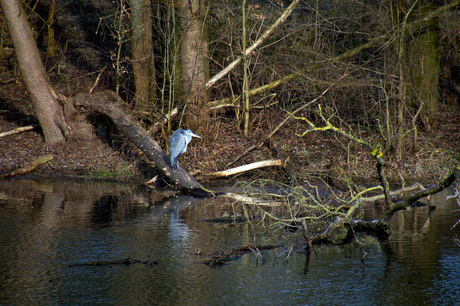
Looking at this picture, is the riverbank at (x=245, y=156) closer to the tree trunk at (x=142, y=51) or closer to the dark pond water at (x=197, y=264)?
the tree trunk at (x=142, y=51)

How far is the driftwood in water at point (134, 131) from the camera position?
10.8 metres

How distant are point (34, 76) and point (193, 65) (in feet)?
15.7

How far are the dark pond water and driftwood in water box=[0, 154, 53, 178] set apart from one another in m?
4.55

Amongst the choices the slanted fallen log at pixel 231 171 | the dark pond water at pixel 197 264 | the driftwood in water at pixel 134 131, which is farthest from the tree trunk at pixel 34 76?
the dark pond water at pixel 197 264

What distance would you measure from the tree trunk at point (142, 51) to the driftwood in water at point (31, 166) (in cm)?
296

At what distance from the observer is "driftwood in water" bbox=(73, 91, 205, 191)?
35.6ft

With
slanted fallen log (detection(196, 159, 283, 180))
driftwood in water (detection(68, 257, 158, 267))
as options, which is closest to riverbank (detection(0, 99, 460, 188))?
slanted fallen log (detection(196, 159, 283, 180))

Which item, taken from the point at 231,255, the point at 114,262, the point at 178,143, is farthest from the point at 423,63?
the point at 114,262

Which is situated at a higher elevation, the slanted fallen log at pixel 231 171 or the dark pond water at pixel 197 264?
the slanted fallen log at pixel 231 171

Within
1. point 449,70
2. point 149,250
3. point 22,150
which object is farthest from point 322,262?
point 449,70

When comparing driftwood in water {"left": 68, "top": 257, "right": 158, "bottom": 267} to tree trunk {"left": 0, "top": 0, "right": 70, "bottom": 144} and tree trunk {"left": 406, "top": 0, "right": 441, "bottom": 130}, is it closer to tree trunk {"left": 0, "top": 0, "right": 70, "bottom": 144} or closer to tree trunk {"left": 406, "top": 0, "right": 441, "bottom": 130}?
tree trunk {"left": 0, "top": 0, "right": 70, "bottom": 144}

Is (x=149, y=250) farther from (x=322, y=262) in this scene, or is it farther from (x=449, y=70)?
(x=449, y=70)

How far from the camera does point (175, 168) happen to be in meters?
11.0

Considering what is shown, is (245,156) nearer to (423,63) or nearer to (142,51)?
(142,51)
